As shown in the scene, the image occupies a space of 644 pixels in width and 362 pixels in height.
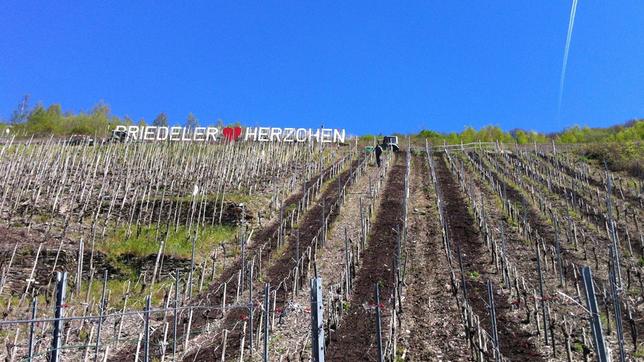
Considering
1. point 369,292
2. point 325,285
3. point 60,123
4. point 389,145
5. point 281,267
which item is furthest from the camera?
point 60,123

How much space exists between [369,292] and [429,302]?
143 centimetres

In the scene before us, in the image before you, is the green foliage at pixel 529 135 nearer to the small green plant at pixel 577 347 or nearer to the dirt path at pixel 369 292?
the dirt path at pixel 369 292

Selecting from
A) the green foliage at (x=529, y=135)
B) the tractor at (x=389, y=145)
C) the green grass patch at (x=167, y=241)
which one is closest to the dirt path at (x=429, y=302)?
the green grass patch at (x=167, y=241)

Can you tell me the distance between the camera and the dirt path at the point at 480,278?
9016mm

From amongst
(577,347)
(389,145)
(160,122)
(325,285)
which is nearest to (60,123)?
(160,122)

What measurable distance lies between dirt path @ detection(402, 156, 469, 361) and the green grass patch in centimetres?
610

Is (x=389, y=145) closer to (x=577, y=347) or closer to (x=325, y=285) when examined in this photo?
(x=325, y=285)

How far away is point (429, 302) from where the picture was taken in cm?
1129

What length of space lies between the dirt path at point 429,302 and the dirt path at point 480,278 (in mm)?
533

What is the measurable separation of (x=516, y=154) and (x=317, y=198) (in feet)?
61.2

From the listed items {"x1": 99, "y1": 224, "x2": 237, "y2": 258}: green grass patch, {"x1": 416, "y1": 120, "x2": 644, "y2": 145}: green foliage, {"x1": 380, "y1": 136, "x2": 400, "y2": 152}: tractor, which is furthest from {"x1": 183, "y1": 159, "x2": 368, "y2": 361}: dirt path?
{"x1": 416, "y1": 120, "x2": 644, "y2": 145}: green foliage

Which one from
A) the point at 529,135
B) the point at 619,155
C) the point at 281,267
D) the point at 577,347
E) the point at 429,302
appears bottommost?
the point at 577,347

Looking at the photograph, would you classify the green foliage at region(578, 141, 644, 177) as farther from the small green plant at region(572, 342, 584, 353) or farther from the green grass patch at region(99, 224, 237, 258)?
the green grass patch at region(99, 224, 237, 258)

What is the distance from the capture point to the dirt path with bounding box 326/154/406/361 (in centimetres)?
906
